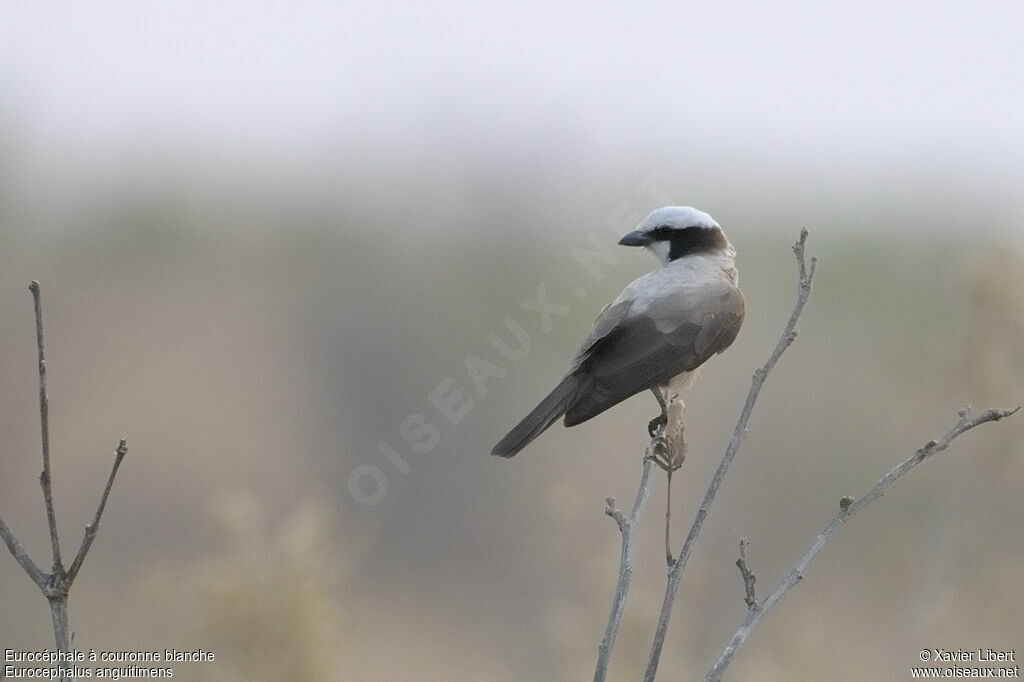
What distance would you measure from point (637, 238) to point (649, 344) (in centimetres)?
68

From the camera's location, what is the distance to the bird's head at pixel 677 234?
418 cm

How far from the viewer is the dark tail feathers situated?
3.35 meters

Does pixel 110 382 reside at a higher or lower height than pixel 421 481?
higher

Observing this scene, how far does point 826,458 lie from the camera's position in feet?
33.2

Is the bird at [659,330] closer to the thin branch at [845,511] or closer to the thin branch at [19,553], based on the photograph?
the thin branch at [845,511]

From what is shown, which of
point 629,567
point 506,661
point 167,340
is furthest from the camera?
point 167,340

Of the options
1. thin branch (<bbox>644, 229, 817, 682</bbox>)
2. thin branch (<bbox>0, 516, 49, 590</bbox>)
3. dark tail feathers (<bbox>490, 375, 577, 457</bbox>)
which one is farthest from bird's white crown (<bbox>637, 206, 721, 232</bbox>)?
thin branch (<bbox>0, 516, 49, 590</bbox>)

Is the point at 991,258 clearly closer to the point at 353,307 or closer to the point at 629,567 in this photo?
the point at 629,567

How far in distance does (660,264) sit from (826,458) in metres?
6.35

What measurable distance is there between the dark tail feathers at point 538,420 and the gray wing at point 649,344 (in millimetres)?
31

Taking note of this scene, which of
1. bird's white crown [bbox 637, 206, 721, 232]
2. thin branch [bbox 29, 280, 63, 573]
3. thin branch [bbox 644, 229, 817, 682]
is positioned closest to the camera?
thin branch [bbox 29, 280, 63, 573]

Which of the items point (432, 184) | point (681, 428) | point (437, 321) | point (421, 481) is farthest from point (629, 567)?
point (432, 184)

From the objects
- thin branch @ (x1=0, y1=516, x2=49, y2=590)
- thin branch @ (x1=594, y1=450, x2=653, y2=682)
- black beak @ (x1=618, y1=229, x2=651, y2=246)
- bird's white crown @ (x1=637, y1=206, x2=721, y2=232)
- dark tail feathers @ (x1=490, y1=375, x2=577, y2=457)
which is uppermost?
bird's white crown @ (x1=637, y1=206, x2=721, y2=232)

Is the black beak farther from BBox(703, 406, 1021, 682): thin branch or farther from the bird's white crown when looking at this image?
BBox(703, 406, 1021, 682): thin branch
